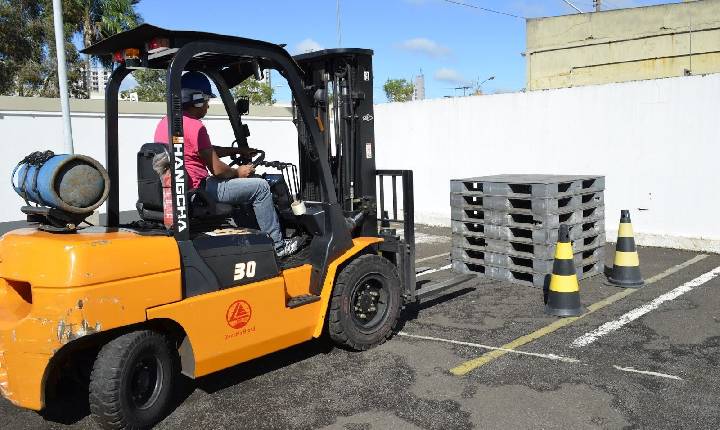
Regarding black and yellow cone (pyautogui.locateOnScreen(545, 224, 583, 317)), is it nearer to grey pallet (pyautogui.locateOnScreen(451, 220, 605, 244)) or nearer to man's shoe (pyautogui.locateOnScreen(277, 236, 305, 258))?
grey pallet (pyautogui.locateOnScreen(451, 220, 605, 244))

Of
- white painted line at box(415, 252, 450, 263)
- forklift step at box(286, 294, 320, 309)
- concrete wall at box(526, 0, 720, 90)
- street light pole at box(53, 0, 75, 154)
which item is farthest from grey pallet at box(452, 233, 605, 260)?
concrete wall at box(526, 0, 720, 90)

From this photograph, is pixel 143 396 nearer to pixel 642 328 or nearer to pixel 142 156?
pixel 142 156

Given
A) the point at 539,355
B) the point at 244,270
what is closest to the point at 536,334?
the point at 539,355

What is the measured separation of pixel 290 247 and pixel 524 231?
3.78 meters

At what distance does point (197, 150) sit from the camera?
184 inches

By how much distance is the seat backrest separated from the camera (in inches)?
172

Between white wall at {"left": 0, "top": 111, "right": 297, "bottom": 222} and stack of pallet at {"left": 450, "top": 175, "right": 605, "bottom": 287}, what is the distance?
782 cm

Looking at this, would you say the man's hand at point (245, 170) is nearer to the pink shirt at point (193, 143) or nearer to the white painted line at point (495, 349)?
the pink shirt at point (193, 143)

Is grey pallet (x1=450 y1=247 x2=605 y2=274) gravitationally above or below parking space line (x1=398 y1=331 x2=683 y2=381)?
above

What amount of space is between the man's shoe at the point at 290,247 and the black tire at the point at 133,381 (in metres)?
1.22

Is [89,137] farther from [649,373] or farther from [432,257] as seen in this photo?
[649,373]

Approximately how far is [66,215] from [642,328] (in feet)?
16.7

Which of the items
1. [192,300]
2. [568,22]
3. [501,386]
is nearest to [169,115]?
[192,300]

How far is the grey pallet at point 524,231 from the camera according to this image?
7438 mm
